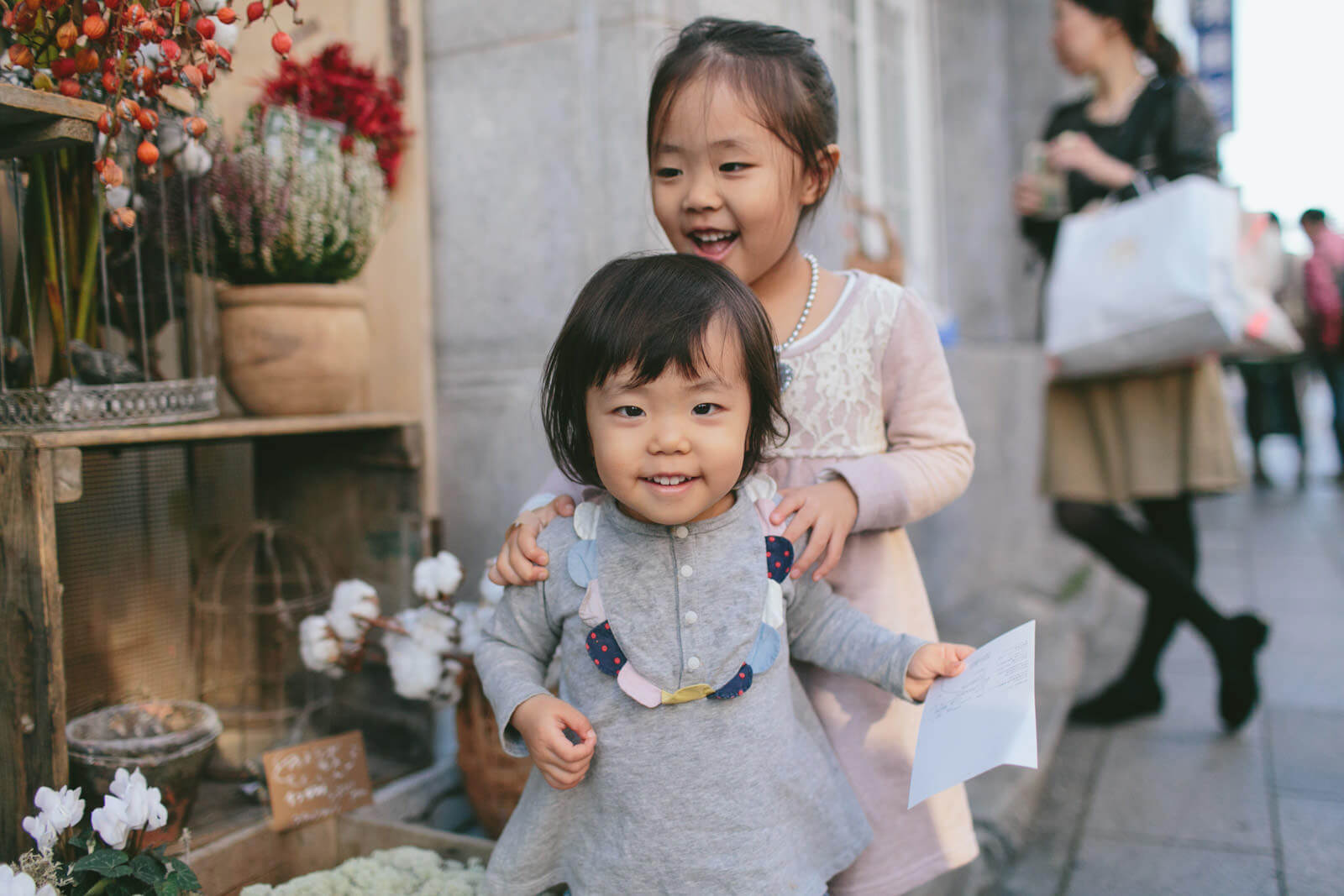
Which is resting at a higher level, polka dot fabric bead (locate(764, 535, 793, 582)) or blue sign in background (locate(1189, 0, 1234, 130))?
blue sign in background (locate(1189, 0, 1234, 130))

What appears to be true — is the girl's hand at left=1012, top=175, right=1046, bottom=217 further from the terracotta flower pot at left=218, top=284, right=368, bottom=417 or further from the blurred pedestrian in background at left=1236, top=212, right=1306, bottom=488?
the blurred pedestrian in background at left=1236, top=212, right=1306, bottom=488

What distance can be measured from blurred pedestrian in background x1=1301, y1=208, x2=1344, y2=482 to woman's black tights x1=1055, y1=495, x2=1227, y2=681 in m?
5.52

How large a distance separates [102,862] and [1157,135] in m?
3.02

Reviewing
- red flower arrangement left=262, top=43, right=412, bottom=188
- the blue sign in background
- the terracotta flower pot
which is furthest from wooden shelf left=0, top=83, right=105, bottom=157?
the blue sign in background

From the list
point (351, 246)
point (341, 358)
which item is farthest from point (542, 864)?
point (351, 246)

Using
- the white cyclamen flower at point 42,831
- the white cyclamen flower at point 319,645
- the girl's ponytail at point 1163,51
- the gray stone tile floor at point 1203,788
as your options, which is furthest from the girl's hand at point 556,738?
the girl's ponytail at point 1163,51

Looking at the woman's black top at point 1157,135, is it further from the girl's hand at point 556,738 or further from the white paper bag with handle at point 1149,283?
the girl's hand at point 556,738

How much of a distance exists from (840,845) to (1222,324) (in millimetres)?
1829

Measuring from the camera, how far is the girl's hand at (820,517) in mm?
1415

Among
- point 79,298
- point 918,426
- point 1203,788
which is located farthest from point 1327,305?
point 79,298

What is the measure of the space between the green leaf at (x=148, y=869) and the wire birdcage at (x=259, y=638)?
2.70 ft

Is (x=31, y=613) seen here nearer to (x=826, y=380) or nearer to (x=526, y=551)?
(x=526, y=551)

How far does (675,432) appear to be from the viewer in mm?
1243

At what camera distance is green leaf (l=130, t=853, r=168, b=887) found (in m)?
1.43
